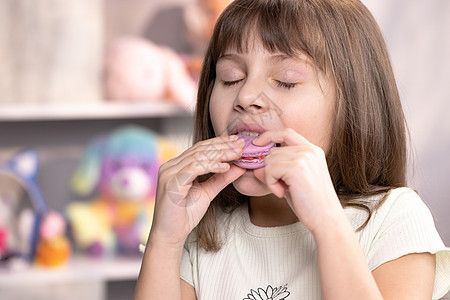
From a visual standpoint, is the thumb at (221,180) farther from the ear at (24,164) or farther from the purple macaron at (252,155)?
the ear at (24,164)

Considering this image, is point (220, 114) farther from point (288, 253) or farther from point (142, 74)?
point (142, 74)

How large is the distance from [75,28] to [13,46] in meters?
0.21

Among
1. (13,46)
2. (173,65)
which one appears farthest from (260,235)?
(13,46)

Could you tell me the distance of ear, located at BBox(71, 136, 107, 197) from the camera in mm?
2146

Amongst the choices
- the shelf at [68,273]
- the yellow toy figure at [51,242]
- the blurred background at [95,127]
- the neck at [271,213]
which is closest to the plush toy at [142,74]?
the blurred background at [95,127]

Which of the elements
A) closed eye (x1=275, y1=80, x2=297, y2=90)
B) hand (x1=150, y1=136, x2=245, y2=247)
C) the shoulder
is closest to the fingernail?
hand (x1=150, y1=136, x2=245, y2=247)

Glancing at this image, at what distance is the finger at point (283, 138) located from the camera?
2.98ft

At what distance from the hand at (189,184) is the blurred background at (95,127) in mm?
964

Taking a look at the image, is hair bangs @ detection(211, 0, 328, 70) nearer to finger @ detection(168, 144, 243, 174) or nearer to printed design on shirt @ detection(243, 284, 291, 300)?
finger @ detection(168, 144, 243, 174)

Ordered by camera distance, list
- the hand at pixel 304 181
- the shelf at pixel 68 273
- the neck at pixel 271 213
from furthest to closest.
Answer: the shelf at pixel 68 273 → the neck at pixel 271 213 → the hand at pixel 304 181

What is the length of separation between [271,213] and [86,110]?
3.71 ft

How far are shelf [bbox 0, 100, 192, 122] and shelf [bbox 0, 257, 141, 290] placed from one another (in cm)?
48

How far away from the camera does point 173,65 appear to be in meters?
2.19

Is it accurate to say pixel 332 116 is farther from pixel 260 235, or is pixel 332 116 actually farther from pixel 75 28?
pixel 75 28
